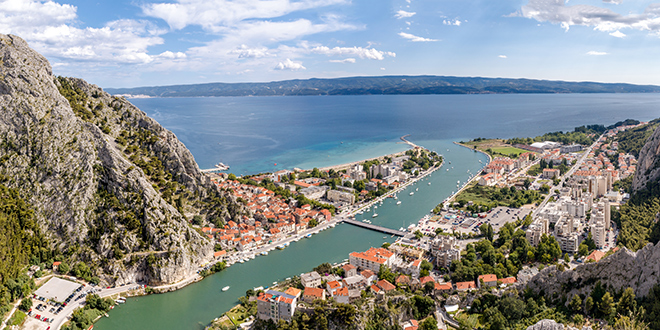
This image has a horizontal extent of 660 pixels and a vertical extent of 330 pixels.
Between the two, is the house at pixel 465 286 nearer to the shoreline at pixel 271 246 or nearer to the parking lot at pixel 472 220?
the parking lot at pixel 472 220

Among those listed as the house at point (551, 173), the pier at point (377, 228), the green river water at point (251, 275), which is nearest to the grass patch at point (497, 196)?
the green river water at point (251, 275)

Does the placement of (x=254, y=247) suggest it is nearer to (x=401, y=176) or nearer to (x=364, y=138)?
(x=401, y=176)

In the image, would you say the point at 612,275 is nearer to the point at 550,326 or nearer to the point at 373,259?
the point at 550,326

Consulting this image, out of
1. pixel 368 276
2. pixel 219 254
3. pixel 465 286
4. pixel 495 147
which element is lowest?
pixel 219 254

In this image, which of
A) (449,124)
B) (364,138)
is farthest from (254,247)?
(449,124)

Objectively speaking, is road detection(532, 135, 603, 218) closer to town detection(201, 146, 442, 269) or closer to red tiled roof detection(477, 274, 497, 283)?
town detection(201, 146, 442, 269)

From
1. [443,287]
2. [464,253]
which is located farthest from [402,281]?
[464,253]
